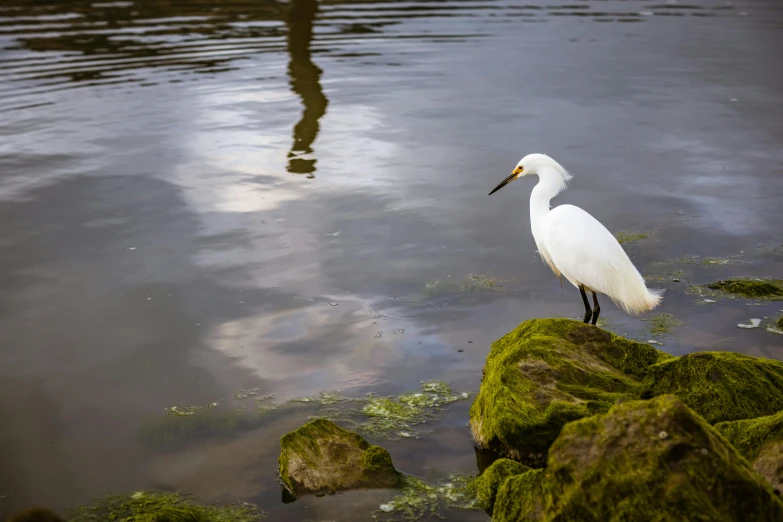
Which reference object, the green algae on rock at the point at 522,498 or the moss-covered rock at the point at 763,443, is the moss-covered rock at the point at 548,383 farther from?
the moss-covered rock at the point at 763,443

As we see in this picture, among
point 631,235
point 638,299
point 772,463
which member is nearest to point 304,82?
point 631,235

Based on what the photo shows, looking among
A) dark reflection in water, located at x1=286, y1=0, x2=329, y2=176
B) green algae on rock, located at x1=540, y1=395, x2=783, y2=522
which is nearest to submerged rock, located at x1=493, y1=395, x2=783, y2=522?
green algae on rock, located at x1=540, y1=395, x2=783, y2=522

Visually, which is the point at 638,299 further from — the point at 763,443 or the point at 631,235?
the point at 631,235

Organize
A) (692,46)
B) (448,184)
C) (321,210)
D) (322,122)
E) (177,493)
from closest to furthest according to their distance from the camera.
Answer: (177,493) < (321,210) < (448,184) < (322,122) < (692,46)

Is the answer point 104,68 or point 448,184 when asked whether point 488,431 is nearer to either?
→ point 448,184

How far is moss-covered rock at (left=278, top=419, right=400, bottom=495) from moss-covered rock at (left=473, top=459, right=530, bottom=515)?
52cm

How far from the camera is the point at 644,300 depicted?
20.3ft

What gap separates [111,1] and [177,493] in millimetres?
23132

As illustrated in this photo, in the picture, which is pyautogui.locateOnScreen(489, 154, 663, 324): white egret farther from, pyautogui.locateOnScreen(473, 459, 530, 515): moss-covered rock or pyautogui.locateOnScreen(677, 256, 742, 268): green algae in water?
pyautogui.locateOnScreen(473, 459, 530, 515): moss-covered rock

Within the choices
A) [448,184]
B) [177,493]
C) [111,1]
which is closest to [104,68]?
[111,1]

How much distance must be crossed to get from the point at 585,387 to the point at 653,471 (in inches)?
61.1

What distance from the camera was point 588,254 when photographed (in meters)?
6.09

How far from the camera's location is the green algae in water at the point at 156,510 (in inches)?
172

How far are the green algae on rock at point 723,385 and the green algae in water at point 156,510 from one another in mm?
2555
